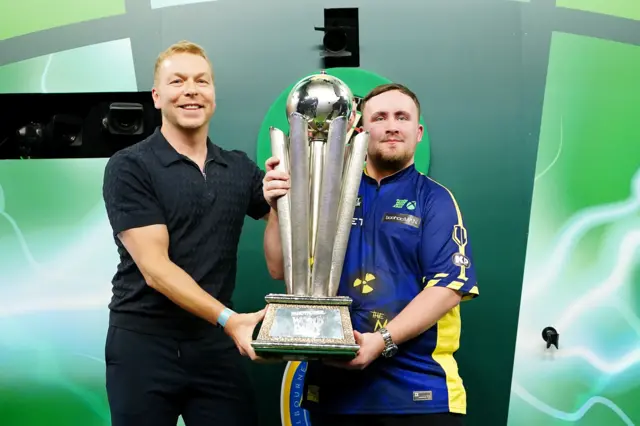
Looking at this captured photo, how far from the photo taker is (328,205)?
1383 millimetres

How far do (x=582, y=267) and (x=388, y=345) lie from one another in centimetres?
107

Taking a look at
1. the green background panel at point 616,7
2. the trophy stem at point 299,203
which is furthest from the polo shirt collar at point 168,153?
Answer: the green background panel at point 616,7

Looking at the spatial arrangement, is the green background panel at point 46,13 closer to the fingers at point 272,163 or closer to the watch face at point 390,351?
the fingers at point 272,163

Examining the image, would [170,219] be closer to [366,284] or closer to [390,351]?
[366,284]

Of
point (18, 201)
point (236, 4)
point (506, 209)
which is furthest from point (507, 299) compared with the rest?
point (18, 201)

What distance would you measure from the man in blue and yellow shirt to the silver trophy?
65 mm

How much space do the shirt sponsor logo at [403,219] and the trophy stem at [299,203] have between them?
205 mm

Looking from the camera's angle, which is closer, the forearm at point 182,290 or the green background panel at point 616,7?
the forearm at point 182,290

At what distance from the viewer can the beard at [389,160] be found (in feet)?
4.82

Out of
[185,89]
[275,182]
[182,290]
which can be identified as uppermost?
[185,89]

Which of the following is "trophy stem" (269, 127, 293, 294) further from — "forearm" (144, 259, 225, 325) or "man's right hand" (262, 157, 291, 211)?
"forearm" (144, 259, 225, 325)

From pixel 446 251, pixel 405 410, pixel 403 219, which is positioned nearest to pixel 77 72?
pixel 403 219

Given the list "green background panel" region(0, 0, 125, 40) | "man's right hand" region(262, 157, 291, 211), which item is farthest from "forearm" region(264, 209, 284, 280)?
"green background panel" region(0, 0, 125, 40)

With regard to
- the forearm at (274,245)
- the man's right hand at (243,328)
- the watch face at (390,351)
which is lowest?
the watch face at (390,351)
